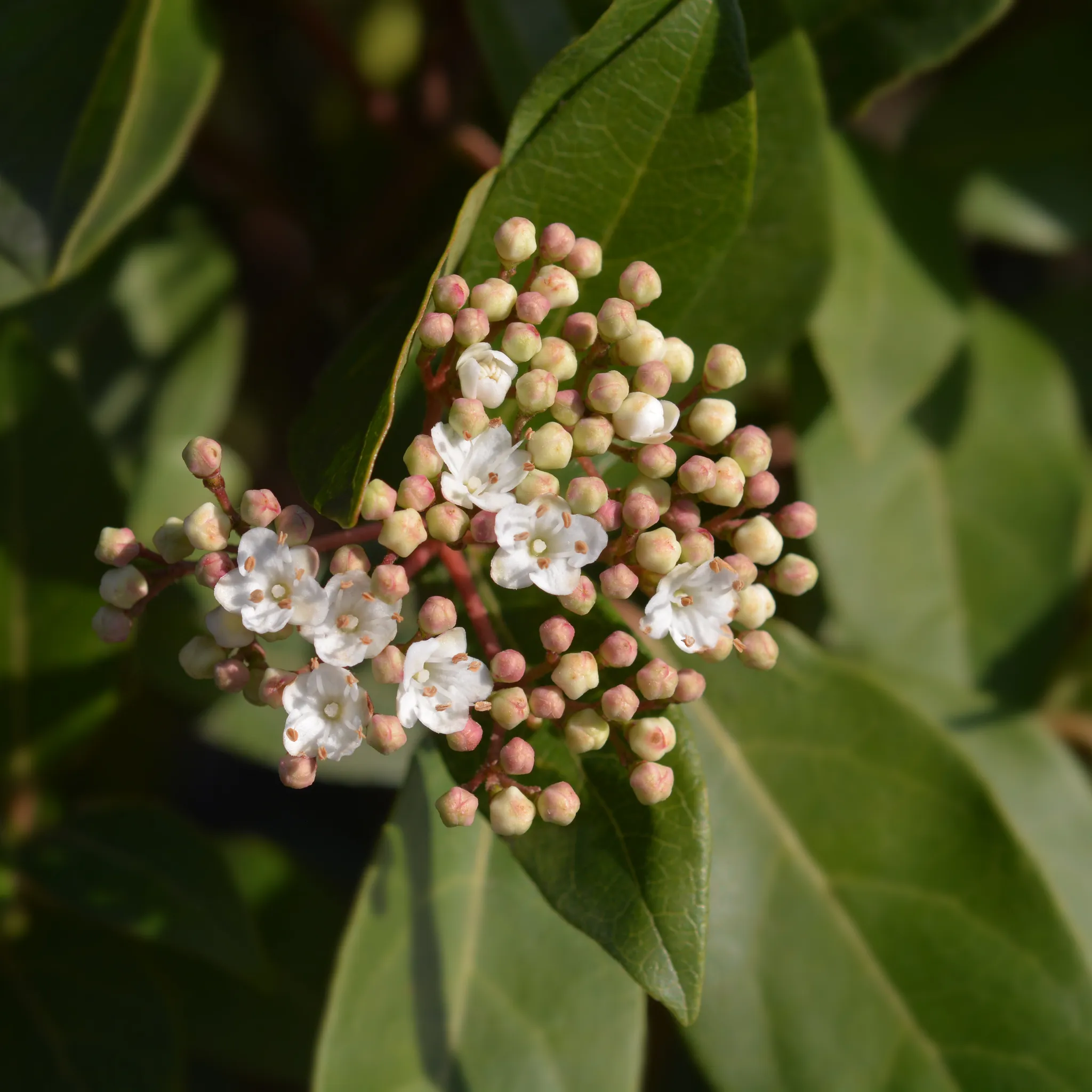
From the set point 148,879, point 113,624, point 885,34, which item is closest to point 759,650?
point 113,624

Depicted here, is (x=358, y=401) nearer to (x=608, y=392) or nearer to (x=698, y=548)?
(x=608, y=392)

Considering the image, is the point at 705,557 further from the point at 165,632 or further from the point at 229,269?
the point at 229,269

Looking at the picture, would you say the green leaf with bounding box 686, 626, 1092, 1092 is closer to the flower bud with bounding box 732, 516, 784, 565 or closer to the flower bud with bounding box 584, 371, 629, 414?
the flower bud with bounding box 732, 516, 784, 565

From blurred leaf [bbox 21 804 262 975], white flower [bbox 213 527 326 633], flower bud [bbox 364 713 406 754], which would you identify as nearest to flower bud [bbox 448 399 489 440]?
white flower [bbox 213 527 326 633]

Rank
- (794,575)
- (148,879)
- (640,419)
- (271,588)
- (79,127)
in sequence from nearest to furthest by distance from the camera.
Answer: (271,588)
(640,419)
(794,575)
(79,127)
(148,879)

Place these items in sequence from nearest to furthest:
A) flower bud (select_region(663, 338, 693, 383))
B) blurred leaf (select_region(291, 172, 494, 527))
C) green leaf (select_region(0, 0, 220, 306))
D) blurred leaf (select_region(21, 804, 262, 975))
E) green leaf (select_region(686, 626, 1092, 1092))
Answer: blurred leaf (select_region(291, 172, 494, 527)) < flower bud (select_region(663, 338, 693, 383)) < green leaf (select_region(0, 0, 220, 306)) < green leaf (select_region(686, 626, 1092, 1092)) < blurred leaf (select_region(21, 804, 262, 975))

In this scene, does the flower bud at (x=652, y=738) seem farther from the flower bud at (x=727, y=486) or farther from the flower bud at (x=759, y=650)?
the flower bud at (x=727, y=486)
